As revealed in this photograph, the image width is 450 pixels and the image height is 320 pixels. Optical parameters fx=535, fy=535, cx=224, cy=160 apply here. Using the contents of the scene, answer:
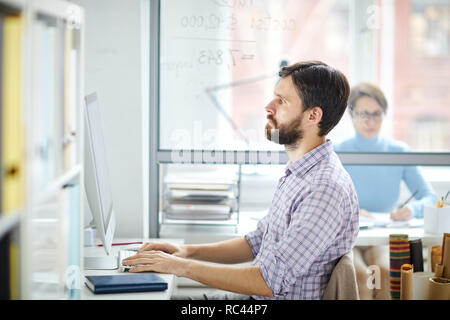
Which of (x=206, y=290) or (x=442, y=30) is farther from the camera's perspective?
(x=442, y=30)

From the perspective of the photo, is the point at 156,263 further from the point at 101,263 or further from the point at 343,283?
the point at 343,283

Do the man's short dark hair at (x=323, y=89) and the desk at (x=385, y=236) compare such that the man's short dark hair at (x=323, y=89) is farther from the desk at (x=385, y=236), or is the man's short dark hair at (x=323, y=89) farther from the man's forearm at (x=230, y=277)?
the desk at (x=385, y=236)

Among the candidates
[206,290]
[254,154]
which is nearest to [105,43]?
[254,154]

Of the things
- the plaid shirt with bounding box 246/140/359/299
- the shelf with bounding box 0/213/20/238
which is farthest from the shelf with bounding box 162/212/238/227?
the shelf with bounding box 0/213/20/238

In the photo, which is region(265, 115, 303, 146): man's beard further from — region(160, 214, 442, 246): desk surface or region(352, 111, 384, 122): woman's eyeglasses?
region(352, 111, 384, 122): woman's eyeglasses

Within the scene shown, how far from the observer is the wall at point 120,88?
89.4 inches

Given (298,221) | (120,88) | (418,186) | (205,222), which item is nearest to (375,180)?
(418,186)

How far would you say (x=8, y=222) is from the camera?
787mm

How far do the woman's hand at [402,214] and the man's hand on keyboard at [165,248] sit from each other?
1092mm

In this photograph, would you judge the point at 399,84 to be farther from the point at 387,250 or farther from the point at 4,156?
the point at 4,156

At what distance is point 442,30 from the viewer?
305 cm

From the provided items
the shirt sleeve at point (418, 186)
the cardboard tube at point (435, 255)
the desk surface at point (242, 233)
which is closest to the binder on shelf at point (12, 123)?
the desk surface at point (242, 233)

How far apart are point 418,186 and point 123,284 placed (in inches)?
65.4
